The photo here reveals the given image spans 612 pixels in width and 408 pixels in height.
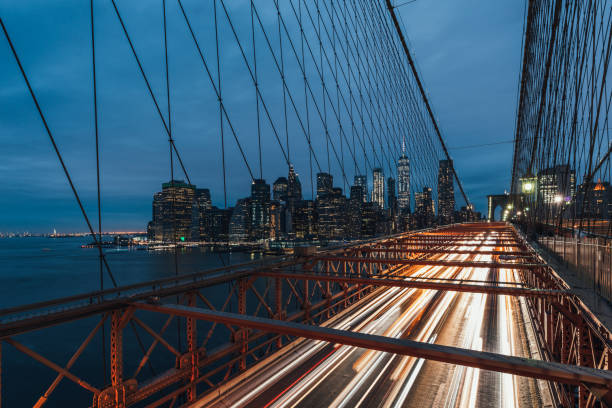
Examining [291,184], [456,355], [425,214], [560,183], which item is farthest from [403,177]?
[456,355]

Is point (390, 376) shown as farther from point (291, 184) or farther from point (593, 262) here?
point (291, 184)

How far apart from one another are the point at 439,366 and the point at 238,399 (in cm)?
562

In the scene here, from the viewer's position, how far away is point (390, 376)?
8391mm

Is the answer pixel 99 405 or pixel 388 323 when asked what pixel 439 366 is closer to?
pixel 388 323

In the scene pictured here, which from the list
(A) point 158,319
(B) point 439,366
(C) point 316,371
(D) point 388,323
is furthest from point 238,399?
(A) point 158,319

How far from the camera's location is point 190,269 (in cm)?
6638

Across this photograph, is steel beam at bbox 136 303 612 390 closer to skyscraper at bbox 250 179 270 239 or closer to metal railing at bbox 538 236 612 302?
metal railing at bbox 538 236 612 302

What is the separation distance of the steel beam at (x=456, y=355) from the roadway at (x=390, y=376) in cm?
362

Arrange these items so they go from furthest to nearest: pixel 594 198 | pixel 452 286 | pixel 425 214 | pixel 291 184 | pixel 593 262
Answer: pixel 425 214 → pixel 291 184 → pixel 594 198 → pixel 452 286 → pixel 593 262

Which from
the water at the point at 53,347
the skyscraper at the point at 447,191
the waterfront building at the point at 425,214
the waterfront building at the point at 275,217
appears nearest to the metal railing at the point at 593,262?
the water at the point at 53,347

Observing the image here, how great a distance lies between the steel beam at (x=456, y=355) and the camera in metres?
3.00

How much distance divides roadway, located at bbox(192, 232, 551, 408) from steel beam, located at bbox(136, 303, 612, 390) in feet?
11.9

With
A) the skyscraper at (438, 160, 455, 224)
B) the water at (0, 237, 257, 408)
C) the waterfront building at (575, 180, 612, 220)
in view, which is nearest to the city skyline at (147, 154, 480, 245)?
the skyscraper at (438, 160, 455, 224)

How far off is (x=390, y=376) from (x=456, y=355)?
18.9 ft
